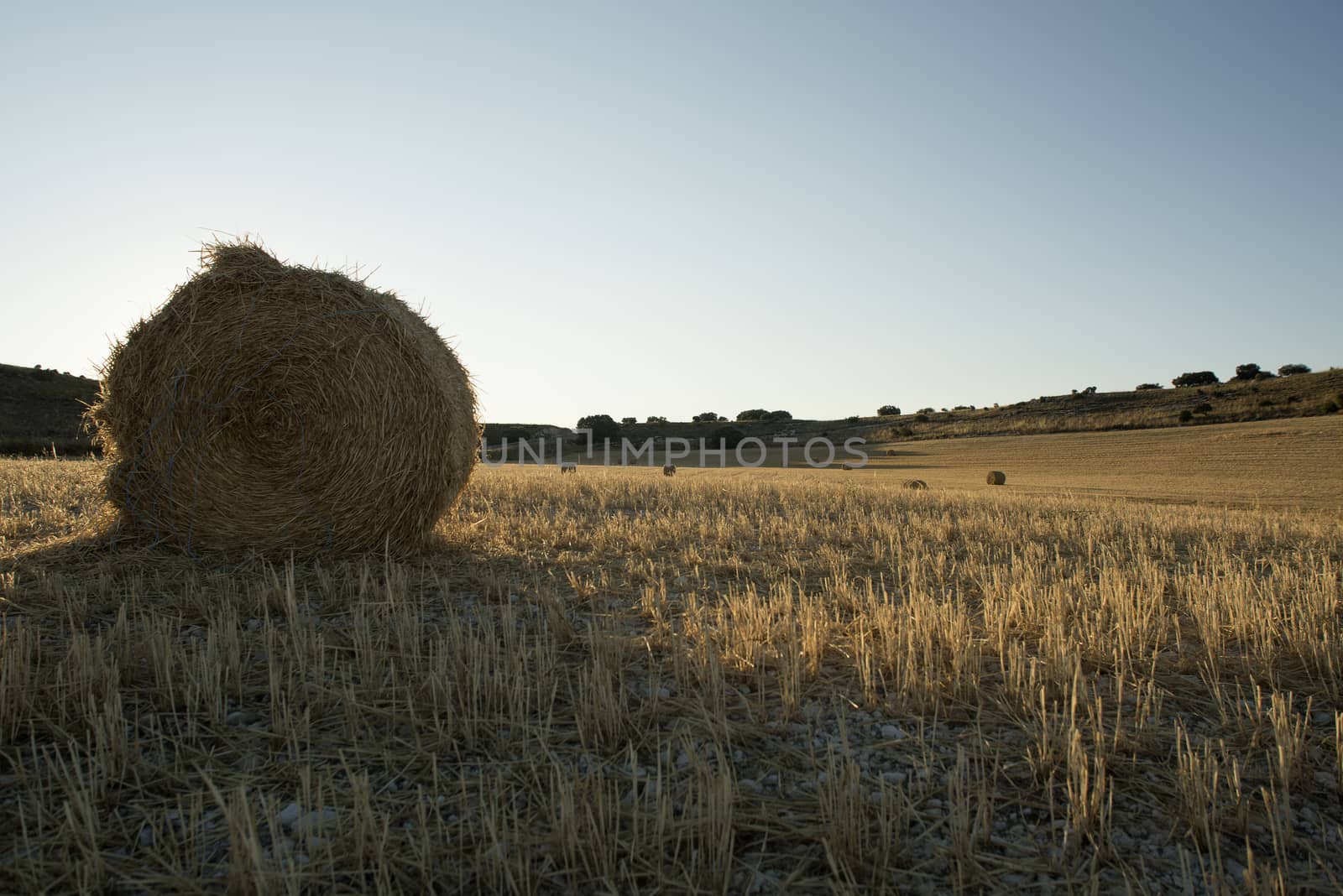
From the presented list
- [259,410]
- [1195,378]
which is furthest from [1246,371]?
[259,410]

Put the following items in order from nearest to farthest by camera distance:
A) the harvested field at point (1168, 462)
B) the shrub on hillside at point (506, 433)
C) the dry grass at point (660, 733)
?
the dry grass at point (660, 733)
the harvested field at point (1168, 462)
the shrub on hillside at point (506, 433)

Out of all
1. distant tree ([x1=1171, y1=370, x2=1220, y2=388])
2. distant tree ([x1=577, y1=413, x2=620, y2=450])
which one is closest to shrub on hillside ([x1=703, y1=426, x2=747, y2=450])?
distant tree ([x1=577, y1=413, x2=620, y2=450])

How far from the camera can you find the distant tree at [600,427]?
56344 mm

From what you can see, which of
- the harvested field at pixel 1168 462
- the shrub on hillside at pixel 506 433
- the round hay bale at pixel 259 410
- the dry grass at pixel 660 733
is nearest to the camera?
the dry grass at pixel 660 733

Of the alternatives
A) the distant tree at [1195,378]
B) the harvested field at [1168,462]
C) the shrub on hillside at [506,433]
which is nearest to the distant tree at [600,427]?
the shrub on hillside at [506,433]

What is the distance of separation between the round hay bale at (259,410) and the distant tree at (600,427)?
158 ft

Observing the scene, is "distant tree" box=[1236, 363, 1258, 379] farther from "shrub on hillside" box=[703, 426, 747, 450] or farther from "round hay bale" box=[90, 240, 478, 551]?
"round hay bale" box=[90, 240, 478, 551]

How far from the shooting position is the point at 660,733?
2955 mm

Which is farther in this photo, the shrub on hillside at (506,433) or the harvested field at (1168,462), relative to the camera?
the shrub on hillside at (506,433)

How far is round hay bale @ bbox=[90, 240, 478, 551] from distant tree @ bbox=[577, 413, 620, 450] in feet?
158

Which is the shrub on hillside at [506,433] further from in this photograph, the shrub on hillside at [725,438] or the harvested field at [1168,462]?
the harvested field at [1168,462]

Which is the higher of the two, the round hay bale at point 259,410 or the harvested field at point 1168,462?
the round hay bale at point 259,410

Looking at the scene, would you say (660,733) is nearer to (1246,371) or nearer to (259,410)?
(259,410)

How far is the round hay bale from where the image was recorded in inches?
243
